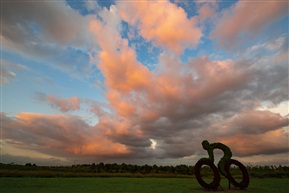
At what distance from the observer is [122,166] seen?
98.7 meters

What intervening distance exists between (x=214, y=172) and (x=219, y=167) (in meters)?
0.87

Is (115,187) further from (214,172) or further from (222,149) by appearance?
(222,149)

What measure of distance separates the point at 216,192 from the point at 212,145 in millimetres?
4825

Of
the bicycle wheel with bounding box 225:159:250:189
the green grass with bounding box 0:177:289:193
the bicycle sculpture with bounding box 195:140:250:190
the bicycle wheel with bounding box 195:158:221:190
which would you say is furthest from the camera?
the bicycle wheel with bounding box 225:159:250:189

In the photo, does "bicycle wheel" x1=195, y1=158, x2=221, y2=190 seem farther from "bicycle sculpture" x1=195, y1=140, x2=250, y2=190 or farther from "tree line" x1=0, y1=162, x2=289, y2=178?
"tree line" x1=0, y1=162, x2=289, y2=178

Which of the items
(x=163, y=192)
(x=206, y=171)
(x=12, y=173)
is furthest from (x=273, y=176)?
Result: (x=12, y=173)

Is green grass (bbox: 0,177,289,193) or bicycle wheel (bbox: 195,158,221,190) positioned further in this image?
bicycle wheel (bbox: 195,158,221,190)

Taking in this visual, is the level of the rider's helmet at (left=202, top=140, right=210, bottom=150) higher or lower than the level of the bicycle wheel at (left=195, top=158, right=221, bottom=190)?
higher

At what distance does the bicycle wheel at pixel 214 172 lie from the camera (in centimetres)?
2623

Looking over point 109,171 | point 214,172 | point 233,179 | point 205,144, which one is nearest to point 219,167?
point 214,172

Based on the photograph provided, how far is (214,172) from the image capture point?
26578mm

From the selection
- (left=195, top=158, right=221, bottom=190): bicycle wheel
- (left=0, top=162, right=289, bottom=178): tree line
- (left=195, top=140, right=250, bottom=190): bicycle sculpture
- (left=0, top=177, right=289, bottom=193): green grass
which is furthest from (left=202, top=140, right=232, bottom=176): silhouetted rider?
(left=0, top=162, right=289, bottom=178): tree line

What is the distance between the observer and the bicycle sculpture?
26.4 m

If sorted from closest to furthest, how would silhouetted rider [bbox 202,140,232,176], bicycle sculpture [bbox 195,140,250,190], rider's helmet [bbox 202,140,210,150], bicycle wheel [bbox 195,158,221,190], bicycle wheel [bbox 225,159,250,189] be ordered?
1. bicycle wheel [bbox 195,158,221,190]
2. bicycle sculpture [bbox 195,140,250,190]
3. bicycle wheel [bbox 225,159,250,189]
4. silhouetted rider [bbox 202,140,232,176]
5. rider's helmet [bbox 202,140,210,150]
